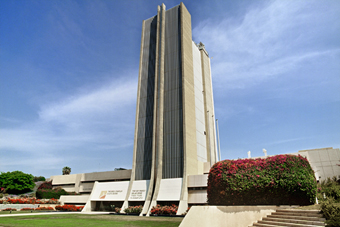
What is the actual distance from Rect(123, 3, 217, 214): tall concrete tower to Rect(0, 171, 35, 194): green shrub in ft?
198

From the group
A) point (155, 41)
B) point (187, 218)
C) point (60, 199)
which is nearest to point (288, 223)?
point (187, 218)

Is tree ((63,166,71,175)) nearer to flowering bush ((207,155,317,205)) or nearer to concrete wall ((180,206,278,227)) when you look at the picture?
flowering bush ((207,155,317,205))

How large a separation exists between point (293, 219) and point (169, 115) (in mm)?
27268

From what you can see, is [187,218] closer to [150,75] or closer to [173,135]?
[173,135]

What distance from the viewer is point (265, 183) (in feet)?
57.9

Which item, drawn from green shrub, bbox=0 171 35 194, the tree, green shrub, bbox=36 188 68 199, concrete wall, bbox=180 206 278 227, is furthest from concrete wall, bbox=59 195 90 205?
the tree

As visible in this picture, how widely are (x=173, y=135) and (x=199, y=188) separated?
927 centimetres

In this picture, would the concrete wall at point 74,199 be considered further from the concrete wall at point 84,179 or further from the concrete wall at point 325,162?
the concrete wall at point 325,162

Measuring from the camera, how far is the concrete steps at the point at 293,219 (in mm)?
12883

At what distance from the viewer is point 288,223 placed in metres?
13.5

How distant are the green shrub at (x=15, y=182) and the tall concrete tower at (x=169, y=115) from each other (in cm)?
6034

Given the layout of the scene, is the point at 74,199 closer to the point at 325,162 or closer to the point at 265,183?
the point at 265,183

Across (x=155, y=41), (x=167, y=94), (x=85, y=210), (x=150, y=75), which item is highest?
(x=155, y=41)

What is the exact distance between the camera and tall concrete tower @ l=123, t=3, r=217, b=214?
3584 cm
